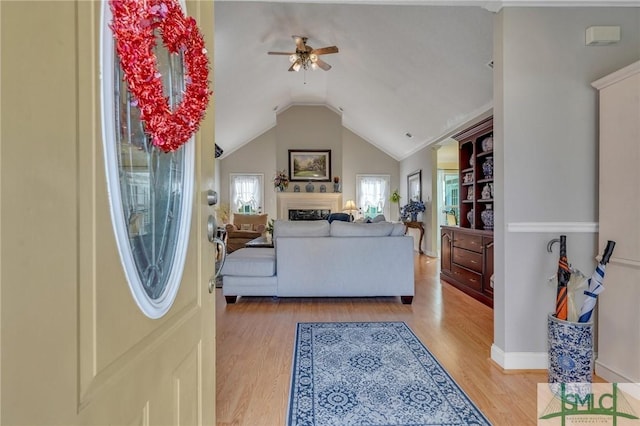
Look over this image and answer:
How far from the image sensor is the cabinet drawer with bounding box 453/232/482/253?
3.77 metres

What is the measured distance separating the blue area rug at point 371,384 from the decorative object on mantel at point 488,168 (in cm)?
230

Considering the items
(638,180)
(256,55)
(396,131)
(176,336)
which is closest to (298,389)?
(176,336)

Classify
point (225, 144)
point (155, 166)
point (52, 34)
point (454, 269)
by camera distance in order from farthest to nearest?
point (225, 144), point (454, 269), point (155, 166), point (52, 34)

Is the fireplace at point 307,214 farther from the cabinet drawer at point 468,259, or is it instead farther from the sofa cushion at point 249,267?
the sofa cushion at point 249,267

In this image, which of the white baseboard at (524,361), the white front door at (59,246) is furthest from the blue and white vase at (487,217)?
the white front door at (59,246)

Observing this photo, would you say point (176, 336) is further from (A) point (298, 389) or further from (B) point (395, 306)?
(B) point (395, 306)

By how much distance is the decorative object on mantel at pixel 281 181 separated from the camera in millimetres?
8891

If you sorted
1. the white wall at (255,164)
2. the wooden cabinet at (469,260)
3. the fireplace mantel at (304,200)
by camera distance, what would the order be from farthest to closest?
the white wall at (255,164) → the fireplace mantel at (304,200) → the wooden cabinet at (469,260)

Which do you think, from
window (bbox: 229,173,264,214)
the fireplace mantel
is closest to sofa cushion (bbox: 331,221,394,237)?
the fireplace mantel

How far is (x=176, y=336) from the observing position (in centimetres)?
81

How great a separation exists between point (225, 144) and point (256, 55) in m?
3.74

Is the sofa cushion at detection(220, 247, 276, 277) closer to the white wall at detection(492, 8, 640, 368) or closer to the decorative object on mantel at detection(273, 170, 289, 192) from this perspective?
the white wall at detection(492, 8, 640, 368)

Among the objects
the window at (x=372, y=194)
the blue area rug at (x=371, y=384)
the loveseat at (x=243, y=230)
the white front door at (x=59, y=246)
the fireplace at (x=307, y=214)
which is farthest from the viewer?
the window at (x=372, y=194)

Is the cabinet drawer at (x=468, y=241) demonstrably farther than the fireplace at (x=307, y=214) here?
No
